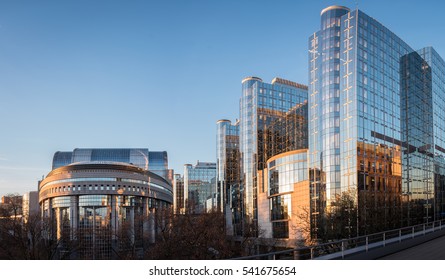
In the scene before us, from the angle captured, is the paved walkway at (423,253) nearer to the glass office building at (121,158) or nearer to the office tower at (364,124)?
the office tower at (364,124)

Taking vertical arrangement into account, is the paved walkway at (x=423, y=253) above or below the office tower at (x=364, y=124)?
below

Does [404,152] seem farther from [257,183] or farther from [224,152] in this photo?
[224,152]

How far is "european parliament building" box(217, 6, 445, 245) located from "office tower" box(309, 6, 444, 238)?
0.38 ft

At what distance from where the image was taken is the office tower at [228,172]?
9193cm

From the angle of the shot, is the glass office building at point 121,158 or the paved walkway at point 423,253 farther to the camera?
the glass office building at point 121,158

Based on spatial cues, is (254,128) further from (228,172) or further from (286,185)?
(228,172)

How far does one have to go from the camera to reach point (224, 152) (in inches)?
4419

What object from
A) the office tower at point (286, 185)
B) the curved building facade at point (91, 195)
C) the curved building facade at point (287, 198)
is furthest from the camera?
the curved building facade at point (91, 195)

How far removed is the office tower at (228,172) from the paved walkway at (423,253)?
229 feet

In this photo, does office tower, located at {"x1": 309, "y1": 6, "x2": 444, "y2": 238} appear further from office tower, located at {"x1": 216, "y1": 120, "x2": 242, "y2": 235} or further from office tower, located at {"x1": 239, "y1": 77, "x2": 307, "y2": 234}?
office tower, located at {"x1": 216, "y1": 120, "x2": 242, "y2": 235}

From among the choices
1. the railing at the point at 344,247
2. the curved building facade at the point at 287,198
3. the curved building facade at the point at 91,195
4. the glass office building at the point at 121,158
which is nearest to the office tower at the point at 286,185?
the curved building facade at the point at 287,198

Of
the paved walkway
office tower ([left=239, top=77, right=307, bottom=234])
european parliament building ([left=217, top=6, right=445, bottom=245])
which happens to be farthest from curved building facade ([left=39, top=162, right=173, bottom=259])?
the paved walkway

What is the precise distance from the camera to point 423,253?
17.6 metres
